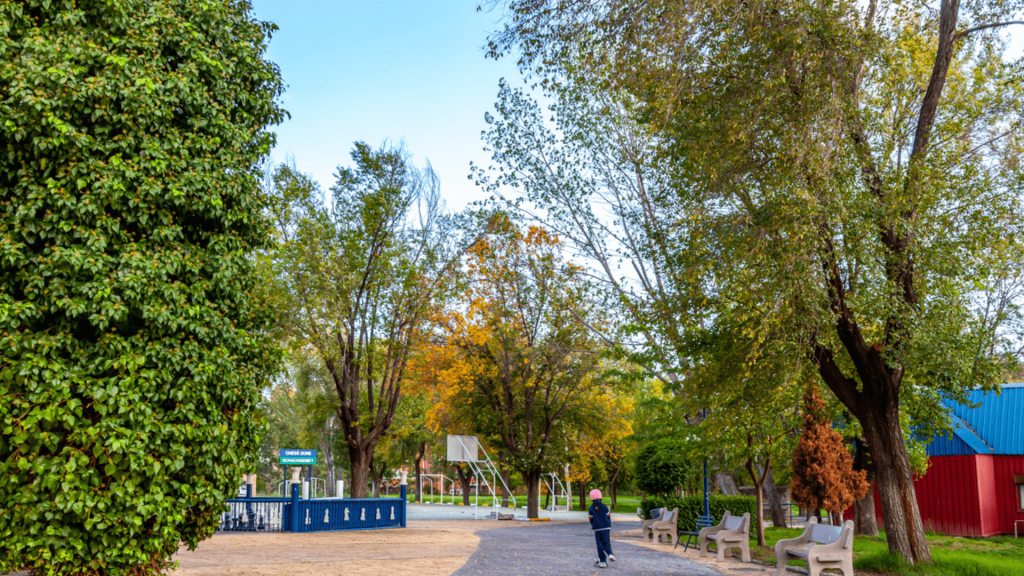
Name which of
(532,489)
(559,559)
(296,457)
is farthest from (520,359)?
(559,559)

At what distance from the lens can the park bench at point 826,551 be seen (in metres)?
9.72

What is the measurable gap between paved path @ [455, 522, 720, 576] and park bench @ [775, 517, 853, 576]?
4.01 ft

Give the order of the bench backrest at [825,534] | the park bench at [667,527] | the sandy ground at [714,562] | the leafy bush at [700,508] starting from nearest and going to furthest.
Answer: the bench backrest at [825,534] < the sandy ground at [714,562] < the park bench at [667,527] < the leafy bush at [700,508]

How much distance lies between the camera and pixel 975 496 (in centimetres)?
2041

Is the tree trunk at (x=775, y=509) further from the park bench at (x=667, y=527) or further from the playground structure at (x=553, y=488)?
the playground structure at (x=553, y=488)

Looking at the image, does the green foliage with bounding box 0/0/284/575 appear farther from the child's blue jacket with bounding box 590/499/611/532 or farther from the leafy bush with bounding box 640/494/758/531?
the leafy bush with bounding box 640/494/758/531

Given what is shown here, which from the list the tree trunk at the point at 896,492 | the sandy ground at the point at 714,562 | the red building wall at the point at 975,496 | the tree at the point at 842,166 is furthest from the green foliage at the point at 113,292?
the red building wall at the point at 975,496

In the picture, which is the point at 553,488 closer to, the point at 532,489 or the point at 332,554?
the point at 532,489

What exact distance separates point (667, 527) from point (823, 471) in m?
4.68

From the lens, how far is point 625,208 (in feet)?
61.2

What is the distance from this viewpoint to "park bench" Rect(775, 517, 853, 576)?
9.72 m

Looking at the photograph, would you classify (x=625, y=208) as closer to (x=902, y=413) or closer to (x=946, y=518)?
(x=902, y=413)

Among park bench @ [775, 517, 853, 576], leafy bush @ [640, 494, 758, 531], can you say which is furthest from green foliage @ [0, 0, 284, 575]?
leafy bush @ [640, 494, 758, 531]

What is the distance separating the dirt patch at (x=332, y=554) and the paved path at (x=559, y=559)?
1.48ft
